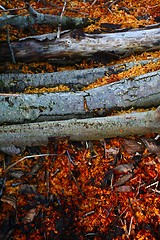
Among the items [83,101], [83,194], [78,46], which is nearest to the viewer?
[83,194]

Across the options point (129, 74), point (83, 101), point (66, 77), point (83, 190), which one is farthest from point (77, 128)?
point (129, 74)

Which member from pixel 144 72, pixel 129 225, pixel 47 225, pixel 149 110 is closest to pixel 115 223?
pixel 129 225

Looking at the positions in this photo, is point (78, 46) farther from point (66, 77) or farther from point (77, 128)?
point (77, 128)

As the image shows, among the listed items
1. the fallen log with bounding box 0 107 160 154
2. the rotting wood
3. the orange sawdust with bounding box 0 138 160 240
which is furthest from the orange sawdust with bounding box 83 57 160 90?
the rotting wood

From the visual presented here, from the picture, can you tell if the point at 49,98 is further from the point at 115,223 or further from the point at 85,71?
the point at 115,223

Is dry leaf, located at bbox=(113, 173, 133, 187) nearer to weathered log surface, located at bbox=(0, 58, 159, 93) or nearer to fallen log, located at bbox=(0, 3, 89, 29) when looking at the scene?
weathered log surface, located at bbox=(0, 58, 159, 93)

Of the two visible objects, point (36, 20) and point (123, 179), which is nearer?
point (123, 179)

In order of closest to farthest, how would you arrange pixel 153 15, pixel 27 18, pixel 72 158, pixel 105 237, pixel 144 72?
pixel 105 237
pixel 72 158
pixel 144 72
pixel 27 18
pixel 153 15

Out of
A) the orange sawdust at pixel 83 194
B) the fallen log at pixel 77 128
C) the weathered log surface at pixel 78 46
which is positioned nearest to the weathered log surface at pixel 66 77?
the weathered log surface at pixel 78 46
